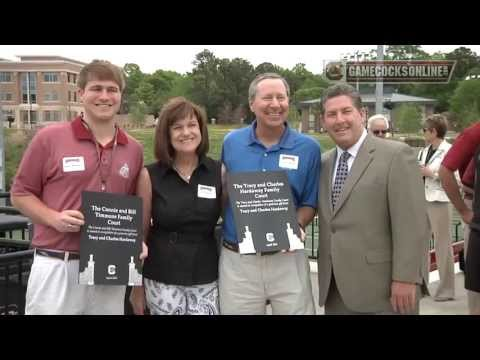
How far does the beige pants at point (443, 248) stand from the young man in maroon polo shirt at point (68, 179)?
15.0ft

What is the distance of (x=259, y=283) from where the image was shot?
3.09 metres

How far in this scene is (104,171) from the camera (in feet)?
8.93

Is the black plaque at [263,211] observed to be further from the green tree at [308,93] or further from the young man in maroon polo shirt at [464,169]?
the green tree at [308,93]

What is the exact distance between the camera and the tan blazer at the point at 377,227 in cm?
278

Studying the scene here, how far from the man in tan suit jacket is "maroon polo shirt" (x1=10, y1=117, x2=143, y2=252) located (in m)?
1.20

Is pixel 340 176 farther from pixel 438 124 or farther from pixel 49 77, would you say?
pixel 49 77

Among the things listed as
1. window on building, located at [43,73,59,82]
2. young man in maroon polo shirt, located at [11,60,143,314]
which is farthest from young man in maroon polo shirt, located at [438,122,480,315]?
window on building, located at [43,73,59,82]

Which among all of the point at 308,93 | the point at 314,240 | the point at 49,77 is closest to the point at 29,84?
the point at 49,77

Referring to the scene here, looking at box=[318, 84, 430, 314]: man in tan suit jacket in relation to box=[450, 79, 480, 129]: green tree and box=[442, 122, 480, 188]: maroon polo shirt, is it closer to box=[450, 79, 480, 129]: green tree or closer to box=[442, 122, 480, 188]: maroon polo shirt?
box=[442, 122, 480, 188]: maroon polo shirt

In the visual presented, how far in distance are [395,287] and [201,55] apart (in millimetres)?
19504

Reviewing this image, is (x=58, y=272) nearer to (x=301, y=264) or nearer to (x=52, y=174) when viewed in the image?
(x=52, y=174)

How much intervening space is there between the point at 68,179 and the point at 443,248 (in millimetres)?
5132

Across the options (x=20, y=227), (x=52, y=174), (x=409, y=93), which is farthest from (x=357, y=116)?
(x=409, y=93)

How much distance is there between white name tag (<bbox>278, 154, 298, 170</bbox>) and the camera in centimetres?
310
